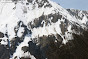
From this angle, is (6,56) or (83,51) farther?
(6,56)

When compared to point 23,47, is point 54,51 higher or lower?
lower

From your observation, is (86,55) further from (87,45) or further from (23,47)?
(23,47)

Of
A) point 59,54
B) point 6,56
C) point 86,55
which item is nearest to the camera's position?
point 86,55

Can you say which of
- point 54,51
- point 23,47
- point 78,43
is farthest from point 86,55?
point 23,47

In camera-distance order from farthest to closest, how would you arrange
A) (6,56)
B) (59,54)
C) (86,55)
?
1. (6,56)
2. (59,54)
3. (86,55)

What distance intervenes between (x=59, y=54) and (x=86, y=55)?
10.8ft

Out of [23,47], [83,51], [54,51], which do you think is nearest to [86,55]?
[83,51]

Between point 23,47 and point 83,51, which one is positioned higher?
point 23,47

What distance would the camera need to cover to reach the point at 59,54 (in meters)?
25.4

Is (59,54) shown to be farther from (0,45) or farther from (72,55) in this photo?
(0,45)

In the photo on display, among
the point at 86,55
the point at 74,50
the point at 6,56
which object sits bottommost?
the point at 86,55

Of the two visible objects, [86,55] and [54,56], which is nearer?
[86,55]

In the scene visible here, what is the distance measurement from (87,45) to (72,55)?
6.73 feet

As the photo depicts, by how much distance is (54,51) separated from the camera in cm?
2561
